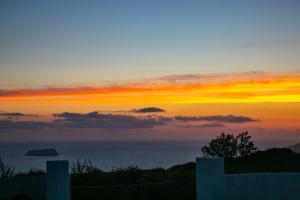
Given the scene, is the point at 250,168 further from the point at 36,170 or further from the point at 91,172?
the point at 36,170

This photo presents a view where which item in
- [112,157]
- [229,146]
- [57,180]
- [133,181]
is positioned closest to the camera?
[57,180]

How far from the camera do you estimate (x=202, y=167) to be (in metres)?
10.7

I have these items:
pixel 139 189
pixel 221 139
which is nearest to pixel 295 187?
pixel 139 189

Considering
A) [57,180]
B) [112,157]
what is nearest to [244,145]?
[57,180]

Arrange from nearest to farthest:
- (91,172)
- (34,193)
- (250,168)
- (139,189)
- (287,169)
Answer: (34,193) → (139,189) → (91,172) → (287,169) → (250,168)

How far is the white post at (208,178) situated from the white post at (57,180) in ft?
9.03

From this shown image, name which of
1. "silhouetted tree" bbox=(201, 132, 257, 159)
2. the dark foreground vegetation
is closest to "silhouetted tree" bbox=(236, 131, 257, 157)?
"silhouetted tree" bbox=(201, 132, 257, 159)

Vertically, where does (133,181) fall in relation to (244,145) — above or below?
below

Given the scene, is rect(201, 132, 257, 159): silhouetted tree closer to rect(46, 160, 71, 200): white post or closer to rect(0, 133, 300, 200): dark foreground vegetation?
rect(0, 133, 300, 200): dark foreground vegetation

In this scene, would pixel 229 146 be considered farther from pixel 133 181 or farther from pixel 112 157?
pixel 112 157

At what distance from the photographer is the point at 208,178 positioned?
10.7 metres

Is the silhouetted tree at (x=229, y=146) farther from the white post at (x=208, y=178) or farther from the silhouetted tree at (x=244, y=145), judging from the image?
the white post at (x=208, y=178)

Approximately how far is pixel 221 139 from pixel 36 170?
9.23 m

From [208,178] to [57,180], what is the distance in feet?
10.1
